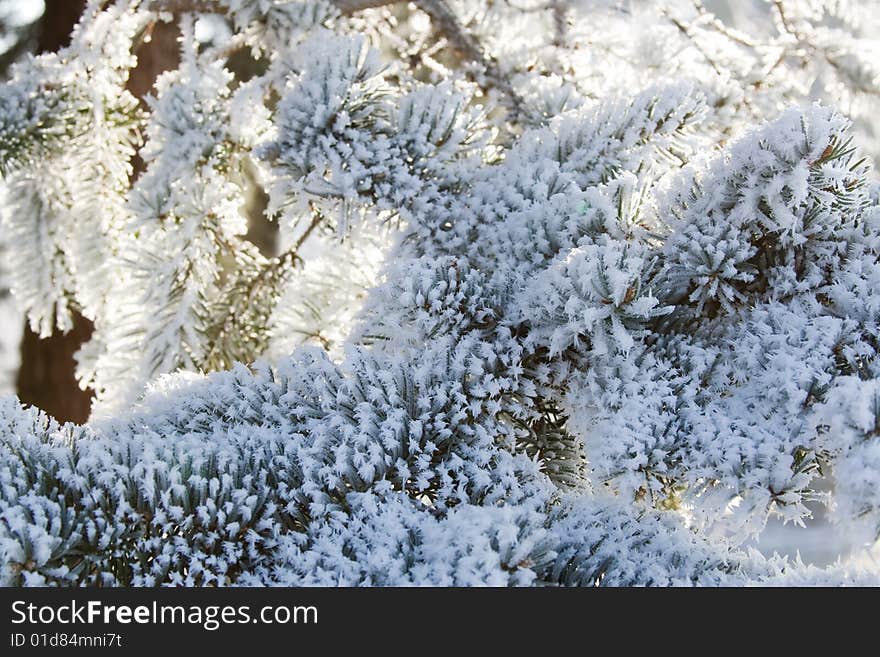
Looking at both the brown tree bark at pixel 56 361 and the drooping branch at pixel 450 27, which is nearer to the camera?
the drooping branch at pixel 450 27

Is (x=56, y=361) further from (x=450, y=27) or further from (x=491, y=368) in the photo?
(x=491, y=368)

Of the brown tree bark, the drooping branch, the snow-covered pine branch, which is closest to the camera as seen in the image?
the snow-covered pine branch

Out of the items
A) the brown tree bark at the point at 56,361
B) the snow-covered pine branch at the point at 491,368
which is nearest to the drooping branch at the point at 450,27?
the snow-covered pine branch at the point at 491,368

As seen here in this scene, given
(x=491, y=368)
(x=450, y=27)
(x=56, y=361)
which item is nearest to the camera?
(x=491, y=368)

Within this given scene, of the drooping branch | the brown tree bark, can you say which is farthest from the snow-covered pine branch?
the brown tree bark

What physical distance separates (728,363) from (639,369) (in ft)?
0.19

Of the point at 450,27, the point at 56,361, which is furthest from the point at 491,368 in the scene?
the point at 56,361

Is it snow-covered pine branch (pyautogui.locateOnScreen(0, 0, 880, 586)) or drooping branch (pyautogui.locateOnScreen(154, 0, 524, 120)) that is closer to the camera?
snow-covered pine branch (pyautogui.locateOnScreen(0, 0, 880, 586))

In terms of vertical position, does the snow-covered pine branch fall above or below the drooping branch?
below

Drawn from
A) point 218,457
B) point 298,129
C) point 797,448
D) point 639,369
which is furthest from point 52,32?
point 797,448

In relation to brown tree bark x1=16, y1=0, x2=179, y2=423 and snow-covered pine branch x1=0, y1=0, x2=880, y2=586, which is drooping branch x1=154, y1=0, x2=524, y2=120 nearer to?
snow-covered pine branch x1=0, y1=0, x2=880, y2=586

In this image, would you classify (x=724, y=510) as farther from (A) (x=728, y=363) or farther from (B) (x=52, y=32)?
(B) (x=52, y=32)

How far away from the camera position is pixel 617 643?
43cm

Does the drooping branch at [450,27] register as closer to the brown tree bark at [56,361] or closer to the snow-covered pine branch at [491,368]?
the snow-covered pine branch at [491,368]
